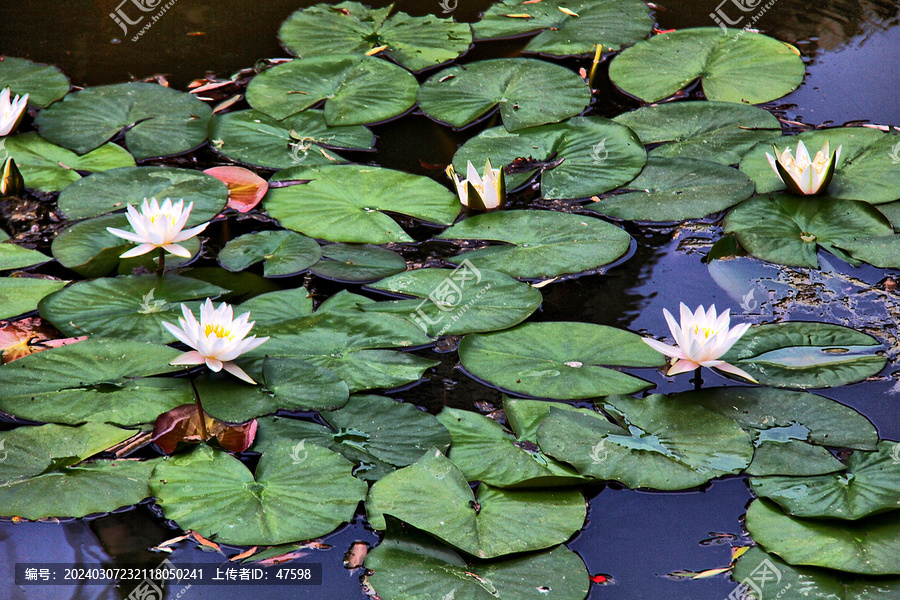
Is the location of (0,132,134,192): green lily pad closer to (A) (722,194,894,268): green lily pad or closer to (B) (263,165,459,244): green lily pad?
(B) (263,165,459,244): green lily pad

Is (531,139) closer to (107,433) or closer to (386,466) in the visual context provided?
(386,466)

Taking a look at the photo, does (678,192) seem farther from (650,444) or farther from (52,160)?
(52,160)

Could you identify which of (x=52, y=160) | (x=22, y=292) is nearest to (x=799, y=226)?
(x=22, y=292)

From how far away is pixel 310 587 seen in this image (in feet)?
5.90

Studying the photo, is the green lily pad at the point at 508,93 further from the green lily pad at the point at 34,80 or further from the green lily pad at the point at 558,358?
the green lily pad at the point at 34,80

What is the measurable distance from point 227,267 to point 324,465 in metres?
1.04

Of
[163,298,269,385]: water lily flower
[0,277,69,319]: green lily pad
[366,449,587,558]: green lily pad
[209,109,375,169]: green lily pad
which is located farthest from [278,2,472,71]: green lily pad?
[366,449,587,558]: green lily pad

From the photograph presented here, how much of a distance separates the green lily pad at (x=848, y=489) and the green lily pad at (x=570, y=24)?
2582 mm

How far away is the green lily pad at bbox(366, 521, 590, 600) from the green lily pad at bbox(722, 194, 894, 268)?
58.5 inches

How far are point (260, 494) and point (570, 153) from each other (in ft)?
6.46

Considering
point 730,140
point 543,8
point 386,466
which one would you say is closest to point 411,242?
point 386,466

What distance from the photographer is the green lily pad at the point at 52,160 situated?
10.3ft

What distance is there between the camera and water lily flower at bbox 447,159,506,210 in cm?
292

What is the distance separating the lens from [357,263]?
2.76 meters
